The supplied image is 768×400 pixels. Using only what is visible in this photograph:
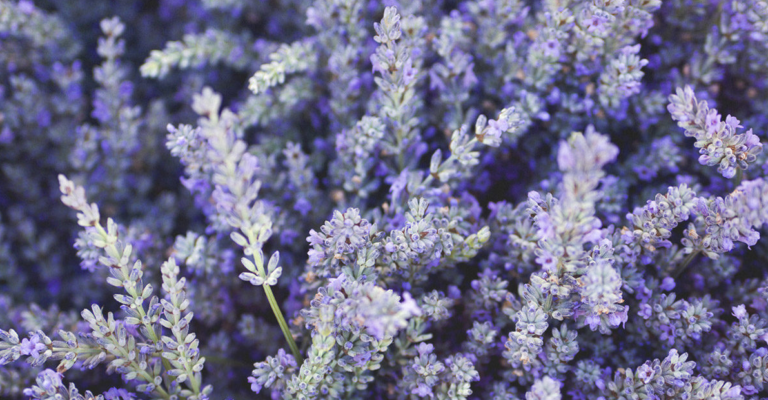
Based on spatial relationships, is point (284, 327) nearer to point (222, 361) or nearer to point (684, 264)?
point (222, 361)

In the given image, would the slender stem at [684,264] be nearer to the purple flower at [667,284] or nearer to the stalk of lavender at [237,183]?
the purple flower at [667,284]

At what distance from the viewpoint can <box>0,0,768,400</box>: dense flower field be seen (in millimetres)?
1647

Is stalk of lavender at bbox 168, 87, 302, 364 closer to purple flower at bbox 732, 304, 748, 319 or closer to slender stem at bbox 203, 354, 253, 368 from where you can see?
slender stem at bbox 203, 354, 253, 368

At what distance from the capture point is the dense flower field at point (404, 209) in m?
1.65

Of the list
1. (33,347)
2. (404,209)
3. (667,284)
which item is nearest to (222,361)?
(33,347)

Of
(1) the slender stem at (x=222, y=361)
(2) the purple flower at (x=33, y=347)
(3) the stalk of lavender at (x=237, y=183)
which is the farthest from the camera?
(1) the slender stem at (x=222, y=361)

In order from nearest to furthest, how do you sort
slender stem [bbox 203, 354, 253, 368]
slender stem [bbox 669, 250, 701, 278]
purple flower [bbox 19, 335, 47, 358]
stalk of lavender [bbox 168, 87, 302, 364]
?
1. stalk of lavender [bbox 168, 87, 302, 364]
2. purple flower [bbox 19, 335, 47, 358]
3. slender stem [bbox 669, 250, 701, 278]
4. slender stem [bbox 203, 354, 253, 368]

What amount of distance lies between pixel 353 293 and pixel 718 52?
5.54 feet

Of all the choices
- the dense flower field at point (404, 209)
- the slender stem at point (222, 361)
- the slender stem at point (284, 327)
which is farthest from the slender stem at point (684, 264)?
the slender stem at point (222, 361)

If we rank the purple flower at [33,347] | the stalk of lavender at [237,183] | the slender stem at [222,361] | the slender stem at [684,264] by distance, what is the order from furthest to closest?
the slender stem at [222,361] < the slender stem at [684,264] < the purple flower at [33,347] < the stalk of lavender at [237,183]

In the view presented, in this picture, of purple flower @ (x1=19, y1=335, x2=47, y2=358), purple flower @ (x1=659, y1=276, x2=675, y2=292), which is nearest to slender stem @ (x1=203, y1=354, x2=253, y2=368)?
purple flower @ (x1=19, y1=335, x2=47, y2=358)

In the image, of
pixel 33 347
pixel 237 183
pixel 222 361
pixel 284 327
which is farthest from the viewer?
pixel 222 361

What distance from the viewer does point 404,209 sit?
1960mm

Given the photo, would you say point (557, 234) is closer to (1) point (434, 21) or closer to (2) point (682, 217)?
(2) point (682, 217)
